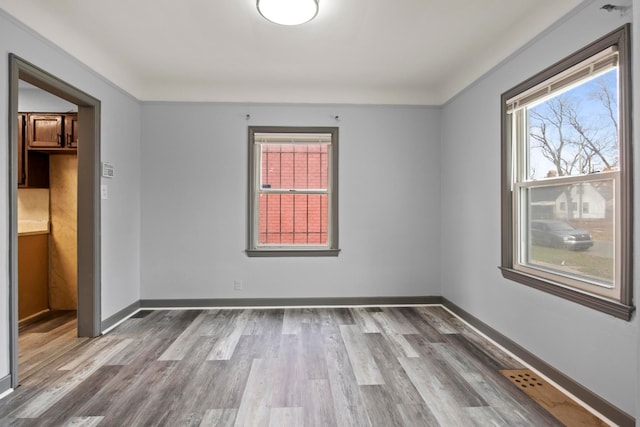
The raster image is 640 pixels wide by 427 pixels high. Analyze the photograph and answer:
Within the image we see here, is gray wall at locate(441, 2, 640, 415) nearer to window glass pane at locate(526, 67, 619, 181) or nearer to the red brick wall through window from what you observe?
window glass pane at locate(526, 67, 619, 181)

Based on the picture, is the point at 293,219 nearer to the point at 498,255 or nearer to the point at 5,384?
the point at 498,255

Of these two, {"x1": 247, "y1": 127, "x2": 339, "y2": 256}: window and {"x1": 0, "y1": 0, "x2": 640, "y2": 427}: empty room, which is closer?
{"x1": 0, "y1": 0, "x2": 640, "y2": 427}: empty room

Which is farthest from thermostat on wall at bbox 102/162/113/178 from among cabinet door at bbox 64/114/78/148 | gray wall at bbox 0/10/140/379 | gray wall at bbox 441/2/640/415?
gray wall at bbox 441/2/640/415

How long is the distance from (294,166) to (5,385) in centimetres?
320

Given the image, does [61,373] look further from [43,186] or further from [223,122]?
[223,122]

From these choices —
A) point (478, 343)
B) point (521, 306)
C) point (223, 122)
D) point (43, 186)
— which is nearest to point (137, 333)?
point (43, 186)

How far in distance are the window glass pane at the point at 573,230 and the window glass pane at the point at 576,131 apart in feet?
0.44

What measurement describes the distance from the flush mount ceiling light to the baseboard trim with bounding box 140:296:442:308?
301 centimetres

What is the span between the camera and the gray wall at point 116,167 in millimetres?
2225

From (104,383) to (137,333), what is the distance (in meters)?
0.99

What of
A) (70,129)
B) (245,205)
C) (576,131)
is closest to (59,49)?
(70,129)

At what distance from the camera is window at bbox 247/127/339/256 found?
4.22 meters

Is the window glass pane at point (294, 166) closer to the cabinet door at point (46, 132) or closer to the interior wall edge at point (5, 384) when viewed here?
the cabinet door at point (46, 132)

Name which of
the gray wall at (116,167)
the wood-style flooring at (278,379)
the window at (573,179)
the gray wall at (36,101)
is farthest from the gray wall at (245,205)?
the window at (573,179)
